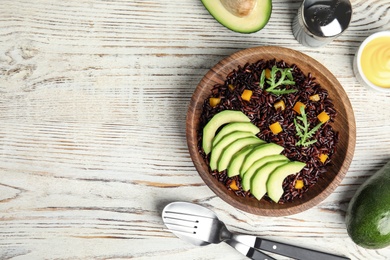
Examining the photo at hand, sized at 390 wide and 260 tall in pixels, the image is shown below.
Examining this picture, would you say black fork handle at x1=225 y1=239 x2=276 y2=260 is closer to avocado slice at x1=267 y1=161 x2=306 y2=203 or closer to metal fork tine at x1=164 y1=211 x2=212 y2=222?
metal fork tine at x1=164 y1=211 x2=212 y2=222

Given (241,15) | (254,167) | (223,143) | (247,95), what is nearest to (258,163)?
(254,167)

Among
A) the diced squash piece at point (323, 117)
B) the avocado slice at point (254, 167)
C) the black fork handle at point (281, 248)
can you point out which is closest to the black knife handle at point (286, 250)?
the black fork handle at point (281, 248)

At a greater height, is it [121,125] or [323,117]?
[323,117]

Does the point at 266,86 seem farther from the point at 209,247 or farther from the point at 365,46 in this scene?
the point at 209,247

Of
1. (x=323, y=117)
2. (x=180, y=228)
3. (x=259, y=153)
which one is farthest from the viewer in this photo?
(x=180, y=228)

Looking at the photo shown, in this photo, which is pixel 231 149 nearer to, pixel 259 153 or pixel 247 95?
pixel 259 153

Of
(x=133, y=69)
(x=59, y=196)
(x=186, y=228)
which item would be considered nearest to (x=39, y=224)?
(x=59, y=196)
